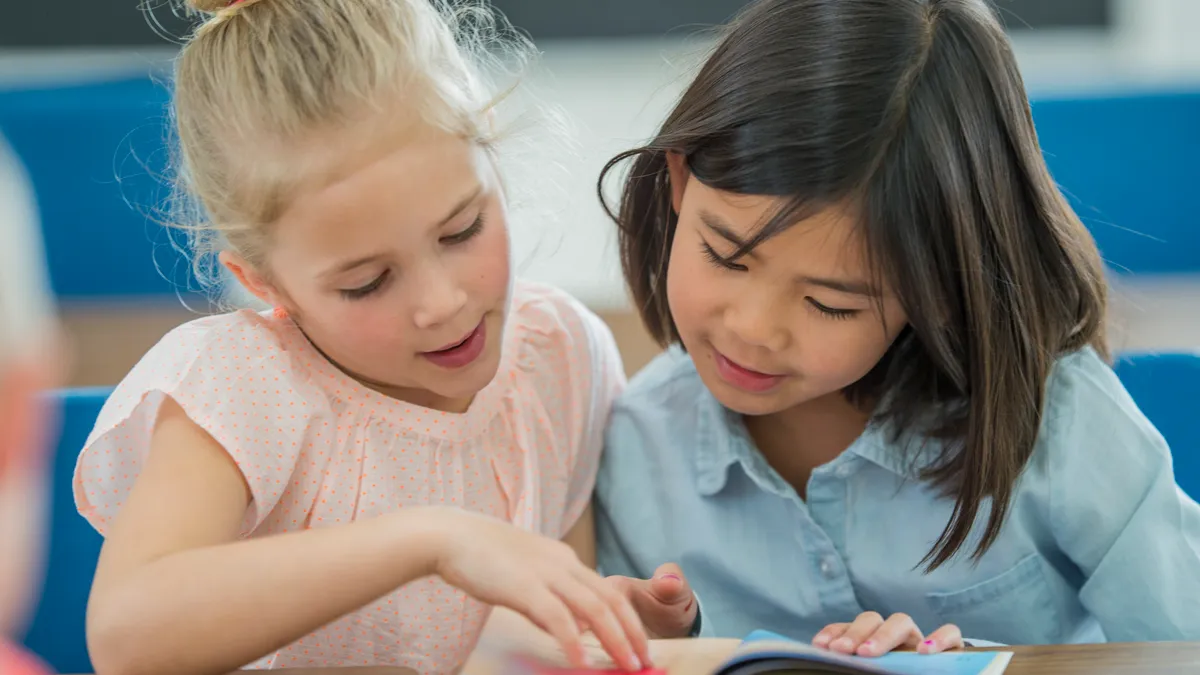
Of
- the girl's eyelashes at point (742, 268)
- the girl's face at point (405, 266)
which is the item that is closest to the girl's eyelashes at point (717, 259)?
the girl's eyelashes at point (742, 268)

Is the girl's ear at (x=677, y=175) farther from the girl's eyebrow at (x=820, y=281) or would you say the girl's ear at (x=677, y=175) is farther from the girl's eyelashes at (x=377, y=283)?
the girl's eyelashes at (x=377, y=283)

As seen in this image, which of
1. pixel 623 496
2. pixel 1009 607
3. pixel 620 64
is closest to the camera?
pixel 1009 607

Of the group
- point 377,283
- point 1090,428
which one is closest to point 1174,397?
point 1090,428

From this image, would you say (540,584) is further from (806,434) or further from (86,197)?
(86,197)

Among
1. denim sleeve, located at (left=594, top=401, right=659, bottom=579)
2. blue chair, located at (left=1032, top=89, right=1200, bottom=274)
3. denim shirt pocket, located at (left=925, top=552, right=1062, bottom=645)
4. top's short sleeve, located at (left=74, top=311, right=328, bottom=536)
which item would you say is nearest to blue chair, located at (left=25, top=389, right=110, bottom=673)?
top's short sleeve, located at (left=74, top=311, right=328, bottom=536)

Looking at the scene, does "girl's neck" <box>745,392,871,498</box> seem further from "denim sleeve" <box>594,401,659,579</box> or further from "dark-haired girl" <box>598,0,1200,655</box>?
"denim sleeve" <box>594,401,659,579</box>

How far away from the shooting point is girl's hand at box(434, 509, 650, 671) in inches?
27.4

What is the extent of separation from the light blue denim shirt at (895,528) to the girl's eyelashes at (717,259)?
232 mm

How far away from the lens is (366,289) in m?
0.88

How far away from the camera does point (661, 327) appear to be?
117cm

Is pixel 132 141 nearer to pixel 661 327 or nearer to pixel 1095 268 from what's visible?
pixel 661 327

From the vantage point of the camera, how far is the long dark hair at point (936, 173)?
0.91 m

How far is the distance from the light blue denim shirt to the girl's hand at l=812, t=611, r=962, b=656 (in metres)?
0.21

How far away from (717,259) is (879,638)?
293 mm
